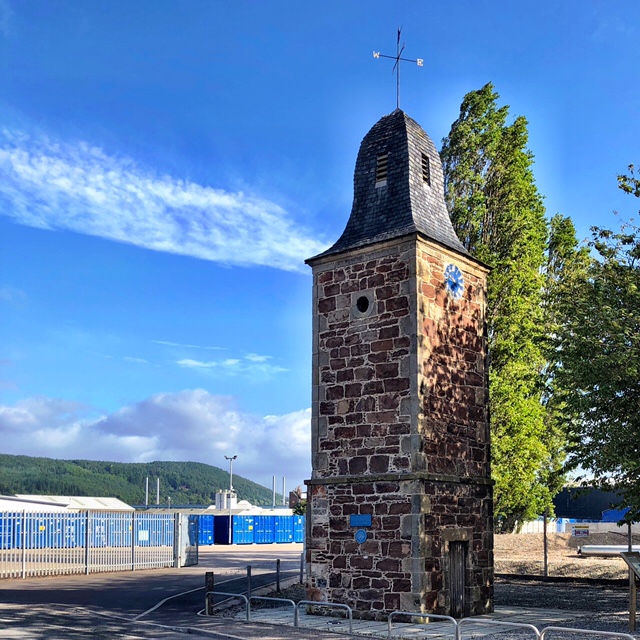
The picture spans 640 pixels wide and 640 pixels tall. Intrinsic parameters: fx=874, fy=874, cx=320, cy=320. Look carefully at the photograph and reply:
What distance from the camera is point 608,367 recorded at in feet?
56.8

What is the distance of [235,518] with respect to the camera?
5188 cm

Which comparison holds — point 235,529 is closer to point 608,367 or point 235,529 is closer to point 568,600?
point 568,600

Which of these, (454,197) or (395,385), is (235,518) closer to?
(454,197)

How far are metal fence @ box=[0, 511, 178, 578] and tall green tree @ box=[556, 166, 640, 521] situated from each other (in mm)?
16927

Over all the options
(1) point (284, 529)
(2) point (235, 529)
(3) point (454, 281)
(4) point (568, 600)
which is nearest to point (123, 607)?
(3) point (454, 281)

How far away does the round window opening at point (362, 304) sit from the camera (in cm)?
1888

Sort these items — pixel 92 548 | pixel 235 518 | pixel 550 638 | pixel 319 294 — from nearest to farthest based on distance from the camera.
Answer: pixel 550 638
pixel 319 294
pixel 92 548
pixel 235 518

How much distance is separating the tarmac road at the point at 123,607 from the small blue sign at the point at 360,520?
9.33ft

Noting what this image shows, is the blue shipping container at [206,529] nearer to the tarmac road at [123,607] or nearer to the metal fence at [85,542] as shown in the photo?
the metal fence at [85,542]

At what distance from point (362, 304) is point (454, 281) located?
7.07 ft

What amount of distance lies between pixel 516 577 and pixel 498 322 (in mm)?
8203

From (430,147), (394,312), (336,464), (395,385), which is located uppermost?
(430,147)

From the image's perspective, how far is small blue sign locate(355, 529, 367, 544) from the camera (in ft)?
58.6

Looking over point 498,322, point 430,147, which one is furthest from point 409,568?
point 498,322
